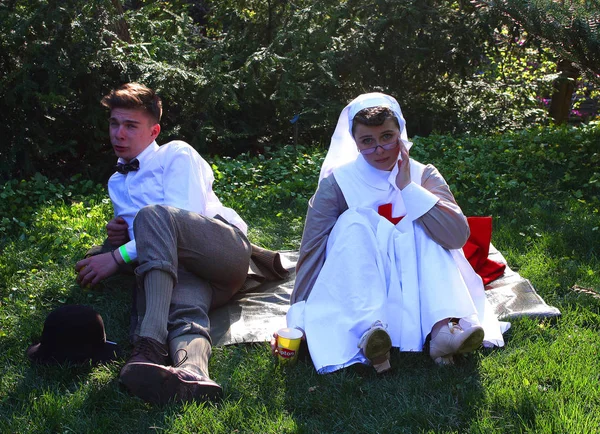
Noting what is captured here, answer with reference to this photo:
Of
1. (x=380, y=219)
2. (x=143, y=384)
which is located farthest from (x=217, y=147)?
(x=143, y=384)

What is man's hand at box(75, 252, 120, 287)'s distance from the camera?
3.73m

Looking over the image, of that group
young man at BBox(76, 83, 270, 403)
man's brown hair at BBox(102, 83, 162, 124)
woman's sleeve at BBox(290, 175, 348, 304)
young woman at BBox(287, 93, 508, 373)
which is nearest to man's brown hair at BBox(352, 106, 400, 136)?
young woman at BBox(287, 93, 508, 373)

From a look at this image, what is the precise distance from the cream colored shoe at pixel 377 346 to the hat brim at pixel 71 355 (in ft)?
4.18

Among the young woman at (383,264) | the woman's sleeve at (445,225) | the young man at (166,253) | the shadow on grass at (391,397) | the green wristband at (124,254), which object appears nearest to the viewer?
the shadow on grass at (391,397)

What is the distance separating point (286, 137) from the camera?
826 centimetres

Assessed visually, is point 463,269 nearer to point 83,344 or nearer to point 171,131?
point 83,344

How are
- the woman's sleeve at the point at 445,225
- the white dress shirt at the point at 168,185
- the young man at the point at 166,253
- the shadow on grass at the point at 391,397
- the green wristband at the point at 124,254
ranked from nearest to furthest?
the shadow on grass at the point at 391,397, the young man at the point at 166,253, the woman's sleeve at the point at 445,225, the green wristband at the point at 124,254, the white dress shirt at the point at 168,185

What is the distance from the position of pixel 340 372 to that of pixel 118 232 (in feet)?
5.59

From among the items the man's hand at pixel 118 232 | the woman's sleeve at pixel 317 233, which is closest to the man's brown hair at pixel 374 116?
the woman's sleeve at pixel 317 233

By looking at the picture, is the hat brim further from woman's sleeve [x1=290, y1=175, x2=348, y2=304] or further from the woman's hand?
the woman's hand

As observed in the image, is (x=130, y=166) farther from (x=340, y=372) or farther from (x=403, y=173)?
(x=340, y=372)

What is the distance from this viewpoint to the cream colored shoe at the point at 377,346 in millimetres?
3041

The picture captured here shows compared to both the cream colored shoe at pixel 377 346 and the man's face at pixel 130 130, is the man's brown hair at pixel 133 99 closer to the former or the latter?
the man's face at pixel 130 130

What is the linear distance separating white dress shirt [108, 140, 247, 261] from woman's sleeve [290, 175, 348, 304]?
2.03 feet
